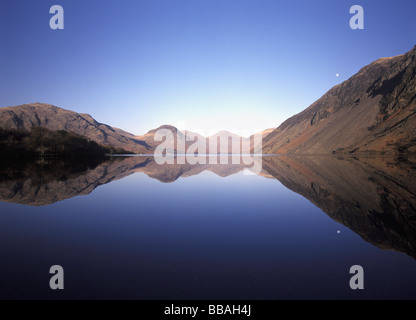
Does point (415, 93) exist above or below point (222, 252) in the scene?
above

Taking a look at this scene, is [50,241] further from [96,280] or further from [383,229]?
[383,229]

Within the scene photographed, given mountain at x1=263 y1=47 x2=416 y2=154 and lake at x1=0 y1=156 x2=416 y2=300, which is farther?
mountain at x1=263 y1=47 x2=416 y2=154

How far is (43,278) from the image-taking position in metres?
5.96

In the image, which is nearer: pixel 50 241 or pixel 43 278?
pixel 43 278

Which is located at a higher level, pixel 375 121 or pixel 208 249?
pixel 375 121

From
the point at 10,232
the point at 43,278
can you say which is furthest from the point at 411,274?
the point at 10,232

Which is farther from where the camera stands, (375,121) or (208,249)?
(375,121)

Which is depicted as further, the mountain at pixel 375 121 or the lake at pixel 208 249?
the mountain at pixel 375 121

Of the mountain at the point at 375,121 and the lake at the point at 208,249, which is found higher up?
the mountain at the point at 375,121

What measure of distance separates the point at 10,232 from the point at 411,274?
13364 millimetres

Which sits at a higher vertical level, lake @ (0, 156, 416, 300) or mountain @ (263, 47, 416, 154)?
mountain @ (263, 47, 416, 154)
